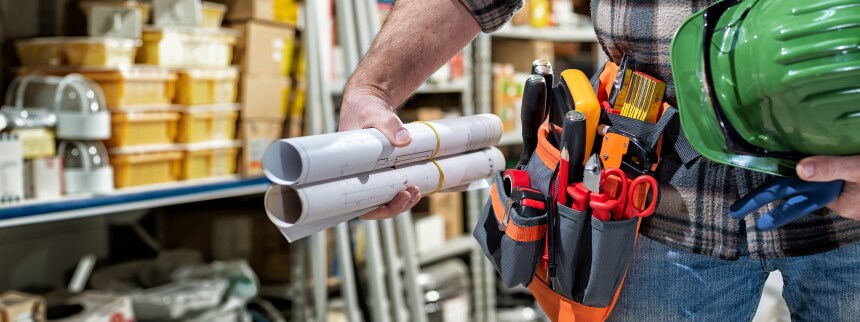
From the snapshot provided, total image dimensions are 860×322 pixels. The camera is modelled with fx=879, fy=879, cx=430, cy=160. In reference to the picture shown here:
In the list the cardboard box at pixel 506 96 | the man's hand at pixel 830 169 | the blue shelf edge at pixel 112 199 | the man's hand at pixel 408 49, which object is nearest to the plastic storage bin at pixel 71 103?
the blue shelf edge at pixel 112 199

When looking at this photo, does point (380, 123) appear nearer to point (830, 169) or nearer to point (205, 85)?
point (830, 169)

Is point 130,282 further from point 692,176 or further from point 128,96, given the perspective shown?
point 692,176

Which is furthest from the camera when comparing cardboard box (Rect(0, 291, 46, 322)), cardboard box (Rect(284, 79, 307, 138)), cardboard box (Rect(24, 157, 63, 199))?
A: cardboard box (Rect(284, 79, 307, 138))

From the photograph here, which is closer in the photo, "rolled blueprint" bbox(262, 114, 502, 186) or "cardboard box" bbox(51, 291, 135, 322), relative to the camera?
"rolled blueprint" bbox(262, 114, 502, 186)

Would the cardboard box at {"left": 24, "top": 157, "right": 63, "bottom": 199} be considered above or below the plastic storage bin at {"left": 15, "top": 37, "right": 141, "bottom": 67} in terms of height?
below

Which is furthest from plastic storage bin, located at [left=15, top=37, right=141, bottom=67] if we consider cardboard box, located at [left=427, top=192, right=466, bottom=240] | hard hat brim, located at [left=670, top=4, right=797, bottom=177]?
hard hat brim, located at [left=670, top=4, right=797, bottom=177]

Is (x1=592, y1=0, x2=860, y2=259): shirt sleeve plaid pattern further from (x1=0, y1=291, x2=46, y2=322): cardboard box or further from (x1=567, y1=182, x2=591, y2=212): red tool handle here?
(x1=0, y1=291, x2=46, y2=322): cardboard box

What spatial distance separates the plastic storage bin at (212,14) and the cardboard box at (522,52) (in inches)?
64.4

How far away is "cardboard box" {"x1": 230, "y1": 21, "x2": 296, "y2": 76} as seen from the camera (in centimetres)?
273

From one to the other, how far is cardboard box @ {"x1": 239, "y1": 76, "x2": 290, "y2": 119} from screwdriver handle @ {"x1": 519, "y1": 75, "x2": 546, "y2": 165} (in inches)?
69.7

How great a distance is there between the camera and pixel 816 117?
2.57ft

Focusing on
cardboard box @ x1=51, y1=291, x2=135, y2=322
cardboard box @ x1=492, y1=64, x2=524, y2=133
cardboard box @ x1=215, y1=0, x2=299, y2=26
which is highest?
cardboard box @ x1=215, y1=0, x2=299, y2=26

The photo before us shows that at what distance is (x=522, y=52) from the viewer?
3.99m

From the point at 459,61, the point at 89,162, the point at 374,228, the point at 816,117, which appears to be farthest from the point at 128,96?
the point at 816,117
